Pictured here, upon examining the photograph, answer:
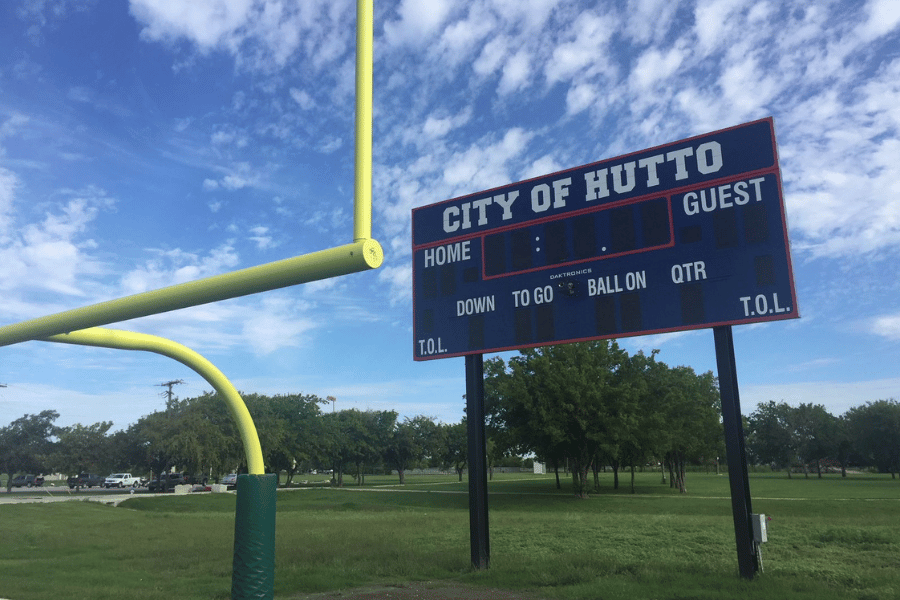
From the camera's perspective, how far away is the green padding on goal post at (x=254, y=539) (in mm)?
4941

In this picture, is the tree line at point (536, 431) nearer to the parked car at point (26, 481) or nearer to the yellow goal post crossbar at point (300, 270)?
the parked car at point (26, 481)

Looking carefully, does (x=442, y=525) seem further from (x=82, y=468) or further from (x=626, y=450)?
(x=82, y=468)

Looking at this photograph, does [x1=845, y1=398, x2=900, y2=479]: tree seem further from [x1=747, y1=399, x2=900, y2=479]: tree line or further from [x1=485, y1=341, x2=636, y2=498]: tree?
[x1=485, y1=341, x2=636, y2=498]: tree

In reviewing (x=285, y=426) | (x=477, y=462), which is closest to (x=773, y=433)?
(x=285, y=426)

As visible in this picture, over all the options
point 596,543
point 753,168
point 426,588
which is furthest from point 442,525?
point 753,168

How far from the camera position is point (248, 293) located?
4094 millimetres

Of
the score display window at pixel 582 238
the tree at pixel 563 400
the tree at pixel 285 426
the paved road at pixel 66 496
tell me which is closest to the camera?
the score display window at pixel 582 238

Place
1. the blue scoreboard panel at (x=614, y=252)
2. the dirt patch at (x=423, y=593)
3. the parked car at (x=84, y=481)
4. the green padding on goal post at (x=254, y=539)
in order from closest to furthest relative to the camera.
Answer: the green padding on goal post at (x=254, y=539), the dirt patch at (x=423, y=593), the blue scoreboard panel at (x=614, y=252), the parked car at (x=84, y=481)

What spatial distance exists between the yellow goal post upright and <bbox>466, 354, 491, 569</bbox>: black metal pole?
9.17 m

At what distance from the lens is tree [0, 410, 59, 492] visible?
64.2 meters

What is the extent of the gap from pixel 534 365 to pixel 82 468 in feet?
146

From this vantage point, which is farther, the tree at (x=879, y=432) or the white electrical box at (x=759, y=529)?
the tree at (x=879, y=432)

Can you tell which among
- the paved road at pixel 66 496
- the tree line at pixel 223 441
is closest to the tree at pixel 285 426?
the tree line at pixel 223 441

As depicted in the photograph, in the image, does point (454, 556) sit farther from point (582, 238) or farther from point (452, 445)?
point (452, 445)
